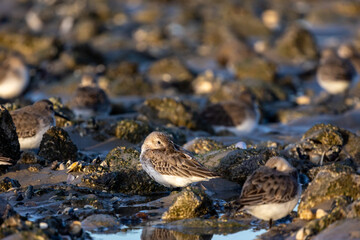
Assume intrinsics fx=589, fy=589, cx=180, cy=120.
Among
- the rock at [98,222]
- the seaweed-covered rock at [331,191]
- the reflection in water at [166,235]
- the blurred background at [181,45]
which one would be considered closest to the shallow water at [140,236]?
the reflection in water at [166,235]

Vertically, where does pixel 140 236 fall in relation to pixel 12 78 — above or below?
below

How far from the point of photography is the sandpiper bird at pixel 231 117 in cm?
1384

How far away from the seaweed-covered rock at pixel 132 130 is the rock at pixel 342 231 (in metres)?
5.45

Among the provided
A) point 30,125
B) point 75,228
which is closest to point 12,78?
point 30,125

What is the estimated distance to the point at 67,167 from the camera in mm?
9109

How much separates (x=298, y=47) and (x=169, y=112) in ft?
36.3

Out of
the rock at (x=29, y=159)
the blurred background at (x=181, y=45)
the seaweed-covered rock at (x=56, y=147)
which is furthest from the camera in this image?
the blurred background at (x=181, y=45)

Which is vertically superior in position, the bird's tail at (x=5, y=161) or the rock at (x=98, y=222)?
the bird's tail at (x=5, y=161)

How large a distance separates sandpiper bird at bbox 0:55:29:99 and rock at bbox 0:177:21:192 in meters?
9.93

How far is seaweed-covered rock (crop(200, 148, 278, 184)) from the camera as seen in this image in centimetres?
895

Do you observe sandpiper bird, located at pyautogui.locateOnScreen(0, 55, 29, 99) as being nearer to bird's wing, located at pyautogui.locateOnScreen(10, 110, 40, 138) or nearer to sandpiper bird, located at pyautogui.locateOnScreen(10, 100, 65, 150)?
sandpiper bird, located at pyautogui.locateOnScreen(10, 100, 65, 150)

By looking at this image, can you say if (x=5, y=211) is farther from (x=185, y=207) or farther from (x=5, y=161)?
(x=185, y=207)

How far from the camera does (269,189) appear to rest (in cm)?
696

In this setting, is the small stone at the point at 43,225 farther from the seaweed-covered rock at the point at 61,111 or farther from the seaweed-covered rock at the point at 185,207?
the seaweed-covered rock at the point at 61,111
